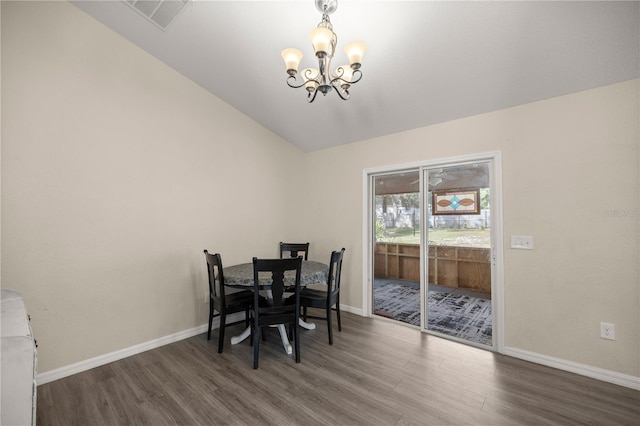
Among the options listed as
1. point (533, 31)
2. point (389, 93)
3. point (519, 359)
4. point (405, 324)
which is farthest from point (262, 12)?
point (519, 359)

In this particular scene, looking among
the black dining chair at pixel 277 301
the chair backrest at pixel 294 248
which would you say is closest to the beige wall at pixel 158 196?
the chair backrest at pixel 294 248

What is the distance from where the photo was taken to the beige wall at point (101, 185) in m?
2.14

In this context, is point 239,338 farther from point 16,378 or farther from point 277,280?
point 16,378

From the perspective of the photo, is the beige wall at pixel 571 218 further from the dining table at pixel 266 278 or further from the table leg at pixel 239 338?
the table leg at pixel 239 338

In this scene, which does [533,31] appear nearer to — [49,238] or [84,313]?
[49,238]

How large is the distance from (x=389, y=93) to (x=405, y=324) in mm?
2649

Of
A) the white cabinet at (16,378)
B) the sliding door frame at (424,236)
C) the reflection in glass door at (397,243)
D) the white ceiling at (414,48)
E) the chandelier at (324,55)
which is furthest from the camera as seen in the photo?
the reflection in glass door at (397,243)

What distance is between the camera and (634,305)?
207 cm

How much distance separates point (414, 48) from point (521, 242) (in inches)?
78.3

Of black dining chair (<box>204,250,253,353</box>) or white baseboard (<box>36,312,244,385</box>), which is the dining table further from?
white baseboard (<box>36,312,244,385</box>)

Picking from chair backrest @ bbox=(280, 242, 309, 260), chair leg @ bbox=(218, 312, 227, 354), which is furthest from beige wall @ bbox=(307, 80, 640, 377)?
chair leg @ bbox=(218, 312, 227, 354)

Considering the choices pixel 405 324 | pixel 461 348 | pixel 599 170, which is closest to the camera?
pixel 599 170

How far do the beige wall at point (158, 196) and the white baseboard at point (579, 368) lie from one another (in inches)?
2.0

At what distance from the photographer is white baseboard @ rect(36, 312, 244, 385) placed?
7.16 feet
